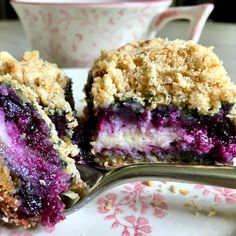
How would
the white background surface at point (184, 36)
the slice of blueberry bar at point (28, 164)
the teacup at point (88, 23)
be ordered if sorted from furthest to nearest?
the white background surface at point (184, 36) → the teacup at point (88, 23) → the slice of blueberry bar at point (28, 164)

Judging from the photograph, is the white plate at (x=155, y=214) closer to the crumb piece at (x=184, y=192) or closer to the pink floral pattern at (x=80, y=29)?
the crumb piece at (x=184, y=192)

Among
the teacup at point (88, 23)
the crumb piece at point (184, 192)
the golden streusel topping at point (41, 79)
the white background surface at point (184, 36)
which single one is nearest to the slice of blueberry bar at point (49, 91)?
the golden streusel topping at point (41, 79)

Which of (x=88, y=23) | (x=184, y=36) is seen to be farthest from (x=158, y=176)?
(x=184, y=36)

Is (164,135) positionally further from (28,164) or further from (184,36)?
(184,36)

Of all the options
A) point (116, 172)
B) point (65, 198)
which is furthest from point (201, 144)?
point (65, 198)

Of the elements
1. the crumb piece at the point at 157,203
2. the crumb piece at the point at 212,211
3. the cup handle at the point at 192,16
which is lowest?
the crumb piece at the point at 157,203

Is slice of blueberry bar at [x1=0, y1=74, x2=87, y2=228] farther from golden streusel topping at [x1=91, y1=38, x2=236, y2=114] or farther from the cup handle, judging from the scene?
the cup handle

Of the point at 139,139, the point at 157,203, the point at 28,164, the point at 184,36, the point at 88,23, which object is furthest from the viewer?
the point at 184,36
